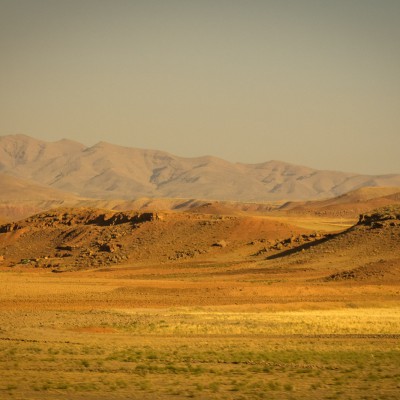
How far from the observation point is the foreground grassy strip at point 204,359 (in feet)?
63.9

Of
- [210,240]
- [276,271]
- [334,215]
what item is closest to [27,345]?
[276,271]

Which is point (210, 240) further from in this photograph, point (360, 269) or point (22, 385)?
point (22, 385)

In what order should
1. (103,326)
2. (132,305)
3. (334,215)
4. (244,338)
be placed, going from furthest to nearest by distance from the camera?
(334,215)
(132,305)
(103,326)
(244,338)

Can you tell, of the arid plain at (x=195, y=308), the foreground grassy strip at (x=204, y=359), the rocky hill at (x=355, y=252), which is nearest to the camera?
the foreground grassy strip at (x=204, y=359)

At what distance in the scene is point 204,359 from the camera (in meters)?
23.8

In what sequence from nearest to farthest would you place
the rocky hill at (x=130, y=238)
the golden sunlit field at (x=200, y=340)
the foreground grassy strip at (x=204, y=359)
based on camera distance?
the foreground grassy strip at (x=204, y=359) → the golden sunlit field at (x=200, y=340) → the rocky hill at (x=130, y=238)

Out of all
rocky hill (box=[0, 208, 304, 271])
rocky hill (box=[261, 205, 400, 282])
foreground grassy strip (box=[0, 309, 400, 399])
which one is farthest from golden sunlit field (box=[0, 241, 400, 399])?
rocky hill (box=[0, 208, 304, 271])

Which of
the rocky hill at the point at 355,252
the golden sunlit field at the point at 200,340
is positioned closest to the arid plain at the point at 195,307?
the golden sunlit field at the point at 200,340

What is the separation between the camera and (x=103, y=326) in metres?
32.8

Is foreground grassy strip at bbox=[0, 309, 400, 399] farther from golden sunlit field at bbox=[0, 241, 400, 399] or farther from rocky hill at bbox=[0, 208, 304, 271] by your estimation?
rocky hill at bbox=[0, 208, 304, 271]

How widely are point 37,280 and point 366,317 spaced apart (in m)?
29.1

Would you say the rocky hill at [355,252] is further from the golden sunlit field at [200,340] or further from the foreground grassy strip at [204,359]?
the foreground grassy strip at [204,359]

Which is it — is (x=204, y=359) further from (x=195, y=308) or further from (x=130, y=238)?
(x=130, y=238)

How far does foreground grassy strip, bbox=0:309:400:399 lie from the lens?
63.9ft
